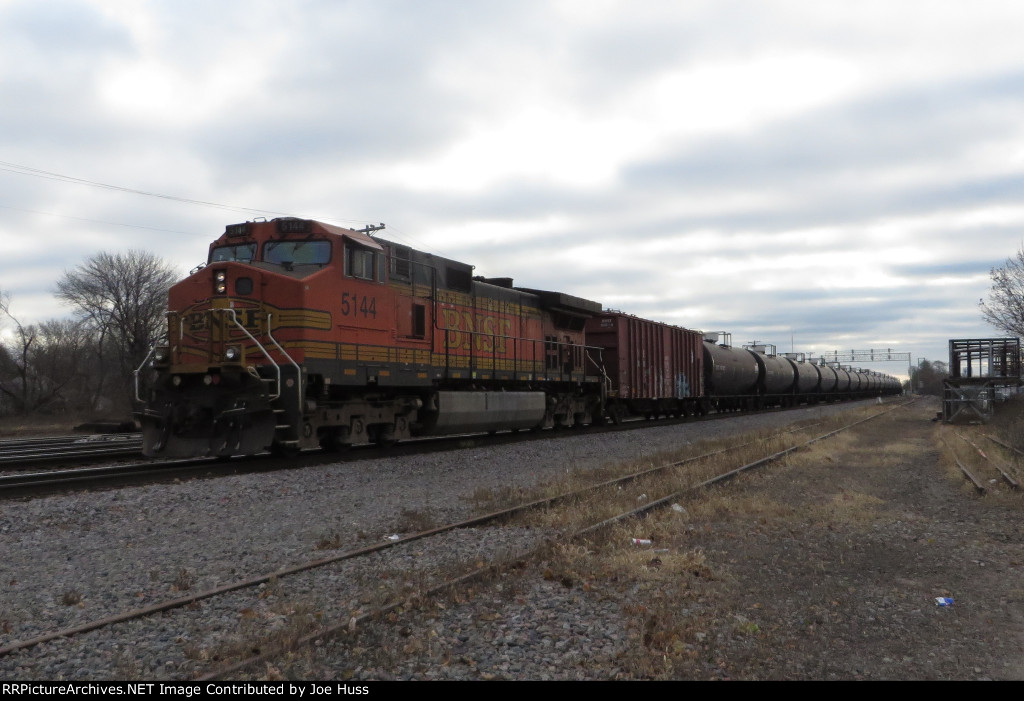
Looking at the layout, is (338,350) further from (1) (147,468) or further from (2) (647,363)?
(2) (647,363)

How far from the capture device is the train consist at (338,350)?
10.9 m

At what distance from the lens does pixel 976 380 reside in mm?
26297

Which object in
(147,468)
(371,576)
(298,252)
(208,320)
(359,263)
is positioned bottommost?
(371,576)

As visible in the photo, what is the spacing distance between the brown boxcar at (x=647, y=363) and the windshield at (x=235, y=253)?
39.2 feet

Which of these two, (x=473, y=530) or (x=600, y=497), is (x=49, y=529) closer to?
(x=473, y=530)

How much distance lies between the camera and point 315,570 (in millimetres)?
5676

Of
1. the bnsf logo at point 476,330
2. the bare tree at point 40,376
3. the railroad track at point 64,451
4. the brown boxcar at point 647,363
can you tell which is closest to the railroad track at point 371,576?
the bnsf logo at point 476,330

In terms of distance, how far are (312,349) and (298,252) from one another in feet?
5.78

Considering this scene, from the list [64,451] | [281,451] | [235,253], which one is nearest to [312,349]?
[281,451]

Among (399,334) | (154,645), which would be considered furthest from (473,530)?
(399,334)

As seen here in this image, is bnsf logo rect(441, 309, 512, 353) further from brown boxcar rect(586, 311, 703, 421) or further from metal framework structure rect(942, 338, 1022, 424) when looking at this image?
metal framework structure rect(942, 338, 1022, 424)

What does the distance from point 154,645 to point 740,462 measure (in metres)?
10.6

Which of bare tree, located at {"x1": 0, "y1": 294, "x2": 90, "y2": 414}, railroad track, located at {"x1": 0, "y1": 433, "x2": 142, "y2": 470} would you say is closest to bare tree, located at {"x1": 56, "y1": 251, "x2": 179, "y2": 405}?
bare tree, located at {"x1": 0, "y1": 294, "x2": 90, "y2": 414}
